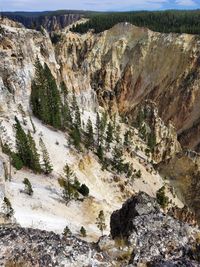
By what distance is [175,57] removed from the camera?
139750 mm

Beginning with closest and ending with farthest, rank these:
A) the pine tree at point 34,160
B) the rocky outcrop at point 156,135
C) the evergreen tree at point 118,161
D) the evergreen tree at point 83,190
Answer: the evergreen tree at point 83,190
the pine tree at point 34,160
the evergreen tree at point 118,161
the rocky outcrop at point 156,135

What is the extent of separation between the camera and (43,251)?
1734cm

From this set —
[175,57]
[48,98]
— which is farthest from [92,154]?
[175,57]

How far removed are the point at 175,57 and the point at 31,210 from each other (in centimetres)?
11230

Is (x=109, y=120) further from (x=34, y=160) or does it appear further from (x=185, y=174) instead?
(x=34, y=160)

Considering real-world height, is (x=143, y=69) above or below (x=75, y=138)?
below

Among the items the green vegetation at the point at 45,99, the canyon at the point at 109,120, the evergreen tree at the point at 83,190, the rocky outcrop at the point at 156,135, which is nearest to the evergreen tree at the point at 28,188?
the canyon at the point at 109,120

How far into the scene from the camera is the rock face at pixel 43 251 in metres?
16.9

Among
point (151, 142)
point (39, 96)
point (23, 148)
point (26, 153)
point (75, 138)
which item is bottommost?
point (151, 142)

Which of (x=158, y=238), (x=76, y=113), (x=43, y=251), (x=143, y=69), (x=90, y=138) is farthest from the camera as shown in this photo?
(x=143, y=69)

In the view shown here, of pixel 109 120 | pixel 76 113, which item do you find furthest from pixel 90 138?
pixel 109 120

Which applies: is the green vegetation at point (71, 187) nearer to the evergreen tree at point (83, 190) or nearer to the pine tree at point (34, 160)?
the evergreen tree at point (83, 190)

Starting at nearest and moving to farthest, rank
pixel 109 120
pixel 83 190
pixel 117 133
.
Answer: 1. pixel 83 190
2. pixel 117 133
3. pixel 109 120

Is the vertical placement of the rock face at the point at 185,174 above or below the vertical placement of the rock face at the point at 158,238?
below
